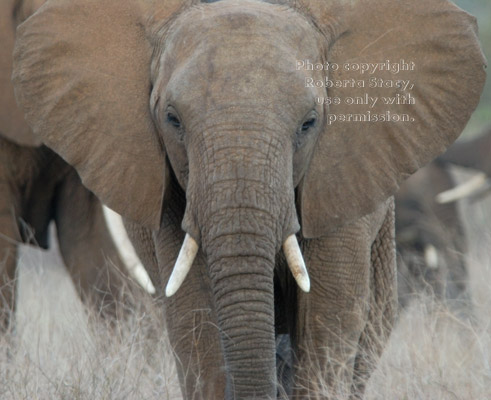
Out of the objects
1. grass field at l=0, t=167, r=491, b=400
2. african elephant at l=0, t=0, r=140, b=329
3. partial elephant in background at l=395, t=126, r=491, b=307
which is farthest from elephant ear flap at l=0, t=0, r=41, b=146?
partial elephant in background at l=395, t=126, r=491, b=307

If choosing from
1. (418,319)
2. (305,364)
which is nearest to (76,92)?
(305,364)

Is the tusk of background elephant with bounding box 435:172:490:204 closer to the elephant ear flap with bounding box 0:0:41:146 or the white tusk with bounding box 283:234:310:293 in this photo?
the elephant ear flap with bounding box 0:0:41:146

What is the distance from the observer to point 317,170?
4602mm

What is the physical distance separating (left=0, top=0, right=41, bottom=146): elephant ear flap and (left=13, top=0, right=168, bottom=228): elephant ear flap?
7.37 ft

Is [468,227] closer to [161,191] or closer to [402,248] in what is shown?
[402,248]

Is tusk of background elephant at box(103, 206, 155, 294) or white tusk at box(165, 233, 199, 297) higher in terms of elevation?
white tusk at box(165, 233, 199, 297)

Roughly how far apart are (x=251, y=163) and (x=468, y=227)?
668 centimetres

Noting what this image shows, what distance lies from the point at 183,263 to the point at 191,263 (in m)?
0.03

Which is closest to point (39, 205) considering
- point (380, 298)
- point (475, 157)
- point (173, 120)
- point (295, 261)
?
point (380, 298)

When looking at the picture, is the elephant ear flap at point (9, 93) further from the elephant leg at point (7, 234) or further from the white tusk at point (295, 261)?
the white tusk at point (295, 261)

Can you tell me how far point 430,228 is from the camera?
945 cm

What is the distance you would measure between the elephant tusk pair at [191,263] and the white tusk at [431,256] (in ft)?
15.7

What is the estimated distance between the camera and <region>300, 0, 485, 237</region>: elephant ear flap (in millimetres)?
4633

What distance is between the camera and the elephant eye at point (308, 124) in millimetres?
4375
